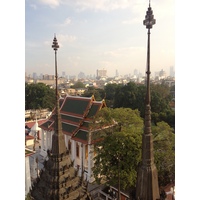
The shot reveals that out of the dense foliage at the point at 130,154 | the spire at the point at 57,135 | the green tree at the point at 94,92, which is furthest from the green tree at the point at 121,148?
the green tree at the point at 94,92

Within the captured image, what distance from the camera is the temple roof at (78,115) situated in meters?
5.99

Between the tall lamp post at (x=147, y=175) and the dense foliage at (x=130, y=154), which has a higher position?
the tall lamp post at (x=147, y=175)

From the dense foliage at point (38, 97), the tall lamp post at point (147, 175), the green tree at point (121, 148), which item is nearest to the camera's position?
the tall lamp post at point (147, 175)

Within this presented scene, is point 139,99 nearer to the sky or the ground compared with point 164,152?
nearer to the sky

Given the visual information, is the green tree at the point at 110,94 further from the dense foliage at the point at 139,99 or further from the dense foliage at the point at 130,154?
the dense foliage at the point at 130,154

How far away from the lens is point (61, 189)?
2371 millimetres

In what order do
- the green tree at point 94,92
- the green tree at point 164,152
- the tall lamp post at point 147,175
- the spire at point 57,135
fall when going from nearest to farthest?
1. the tall lamp post at point 147,175
2. the spire at point 57,135
3. the green tree at point 164,152
4. the green tree at point 94,92

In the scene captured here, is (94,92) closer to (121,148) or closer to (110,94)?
(110,94)

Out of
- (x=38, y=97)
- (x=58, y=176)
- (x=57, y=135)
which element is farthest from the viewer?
(x=38, y=97)

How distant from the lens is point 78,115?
20.8 ft

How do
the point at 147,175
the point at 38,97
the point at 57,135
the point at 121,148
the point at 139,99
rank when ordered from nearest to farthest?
the point at 147,175, the point at 57,135, the point at 121,148, the point at 38,97, the point at 139,99

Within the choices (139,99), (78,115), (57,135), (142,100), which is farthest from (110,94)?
(57,135)

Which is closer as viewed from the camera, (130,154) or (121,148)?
(130,154)

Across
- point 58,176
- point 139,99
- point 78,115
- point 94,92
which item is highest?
point 94,92
